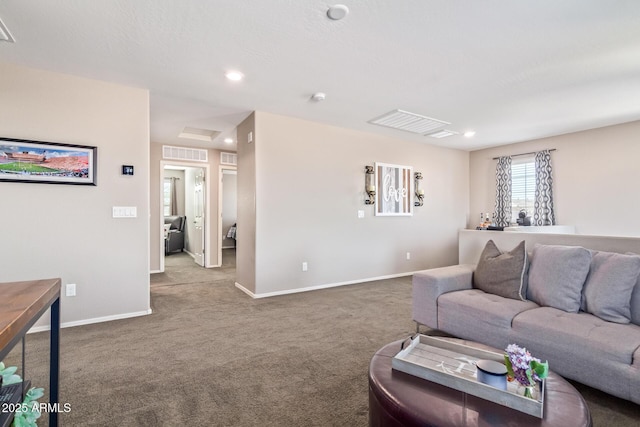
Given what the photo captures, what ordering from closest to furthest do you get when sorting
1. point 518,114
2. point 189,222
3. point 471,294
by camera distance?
point 471,294, point 518,114, point 189,222

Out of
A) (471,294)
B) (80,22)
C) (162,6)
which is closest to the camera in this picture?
(162,6)

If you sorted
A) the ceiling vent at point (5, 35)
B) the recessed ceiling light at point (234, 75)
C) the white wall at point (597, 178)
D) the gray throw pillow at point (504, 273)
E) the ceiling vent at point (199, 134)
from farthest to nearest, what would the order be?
1. the ceiling vent at point (199, 134)
2. the white wall at point (597, 178)
3. the recessed ceiling light at point (234, 75)
4. the gray throw pillow at point (504, 273)
5. the ceiling vent at point (5, 35)

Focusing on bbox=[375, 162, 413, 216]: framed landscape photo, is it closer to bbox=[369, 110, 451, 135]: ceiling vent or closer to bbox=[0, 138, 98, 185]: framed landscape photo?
bbox=[369, 110, 451, 135]: ceiling vent

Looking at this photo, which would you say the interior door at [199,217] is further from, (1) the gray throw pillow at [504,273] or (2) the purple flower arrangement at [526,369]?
(2) the purple flower arrangement at [526,369]

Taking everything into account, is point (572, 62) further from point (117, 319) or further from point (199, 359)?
point (117, 319)

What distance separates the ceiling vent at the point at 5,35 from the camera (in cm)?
229

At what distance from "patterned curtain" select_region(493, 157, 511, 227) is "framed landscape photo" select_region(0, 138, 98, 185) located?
21.5ft

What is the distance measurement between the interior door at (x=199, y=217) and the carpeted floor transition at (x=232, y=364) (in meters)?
2.68

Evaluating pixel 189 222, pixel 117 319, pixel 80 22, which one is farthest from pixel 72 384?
pixel 189 222

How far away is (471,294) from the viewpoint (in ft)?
8.93

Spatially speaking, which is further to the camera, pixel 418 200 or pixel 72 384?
pixel 418 200

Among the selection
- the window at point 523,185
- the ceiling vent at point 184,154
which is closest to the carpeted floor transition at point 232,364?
the ceiling vent at point 184,154

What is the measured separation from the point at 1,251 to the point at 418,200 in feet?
18.7

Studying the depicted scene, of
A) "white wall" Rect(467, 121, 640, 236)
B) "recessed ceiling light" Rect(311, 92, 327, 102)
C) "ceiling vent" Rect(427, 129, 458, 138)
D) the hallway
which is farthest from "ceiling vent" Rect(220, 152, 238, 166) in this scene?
"white wall" Rect(467, 121, 640, 236)
